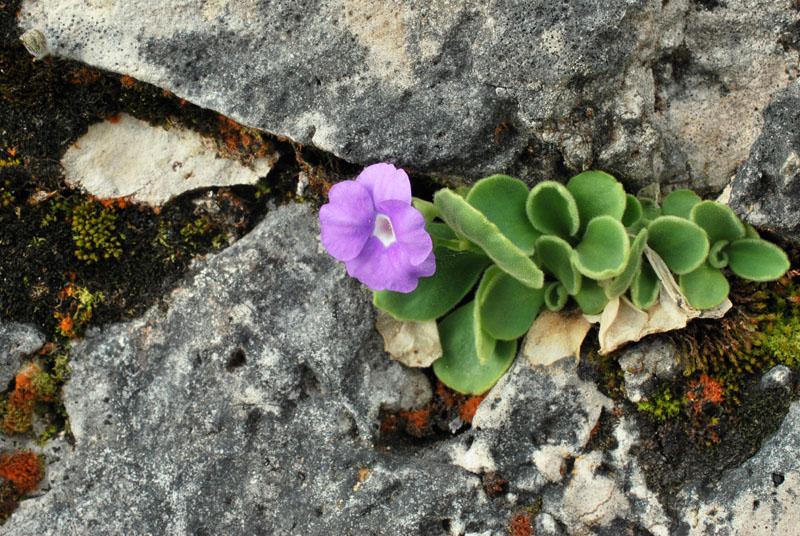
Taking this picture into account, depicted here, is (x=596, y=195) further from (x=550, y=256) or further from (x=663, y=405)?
(x=663, y=405)

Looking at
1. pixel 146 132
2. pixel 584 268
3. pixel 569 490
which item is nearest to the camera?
pixel 584 268

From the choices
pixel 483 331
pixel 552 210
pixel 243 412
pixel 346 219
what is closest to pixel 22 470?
pixel 243 412

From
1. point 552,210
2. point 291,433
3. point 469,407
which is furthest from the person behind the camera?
point 469,407

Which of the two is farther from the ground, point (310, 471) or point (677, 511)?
point (310, 471)

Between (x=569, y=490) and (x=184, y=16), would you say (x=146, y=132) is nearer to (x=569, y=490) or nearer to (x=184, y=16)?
(x=184, y=16)

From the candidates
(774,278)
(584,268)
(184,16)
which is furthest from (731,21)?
Answer: (184,16)

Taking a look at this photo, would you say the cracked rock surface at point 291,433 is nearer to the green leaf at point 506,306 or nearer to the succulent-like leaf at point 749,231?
the green leaf at point 506,306

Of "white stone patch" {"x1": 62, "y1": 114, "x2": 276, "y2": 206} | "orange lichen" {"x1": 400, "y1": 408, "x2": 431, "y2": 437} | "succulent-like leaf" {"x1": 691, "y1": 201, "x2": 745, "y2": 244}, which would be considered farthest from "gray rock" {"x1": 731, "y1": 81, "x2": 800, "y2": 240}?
"white stone patch" {"x1": 62, "y1": 114, "x2": 276, "y2": 206}

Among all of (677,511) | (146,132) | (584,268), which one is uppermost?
(146,132)
